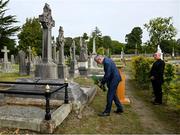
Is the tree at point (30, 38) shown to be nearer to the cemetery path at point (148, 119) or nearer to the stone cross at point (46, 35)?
the stone cross at point (46, 35)

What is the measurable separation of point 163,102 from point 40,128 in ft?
17.4

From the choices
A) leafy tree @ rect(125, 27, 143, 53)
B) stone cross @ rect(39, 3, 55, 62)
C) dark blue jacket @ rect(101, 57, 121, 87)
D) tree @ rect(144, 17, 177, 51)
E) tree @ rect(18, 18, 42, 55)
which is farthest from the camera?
leafy tree @ rect(125, 27, 143, 53)

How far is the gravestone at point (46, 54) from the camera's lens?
8.94m

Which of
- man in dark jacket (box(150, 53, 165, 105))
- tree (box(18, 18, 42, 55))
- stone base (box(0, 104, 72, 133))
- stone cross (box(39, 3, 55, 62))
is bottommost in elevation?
stone base (box(0, 104, 72, 133))

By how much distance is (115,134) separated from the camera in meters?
5.00

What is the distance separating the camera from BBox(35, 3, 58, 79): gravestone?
8.94 meters

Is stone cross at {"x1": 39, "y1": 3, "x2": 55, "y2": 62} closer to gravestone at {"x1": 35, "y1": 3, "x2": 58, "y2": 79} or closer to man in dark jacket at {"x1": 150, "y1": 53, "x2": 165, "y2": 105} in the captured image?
gravestone at {"x1": 35, "y1": 3, "x2": 58, "y2": 79}

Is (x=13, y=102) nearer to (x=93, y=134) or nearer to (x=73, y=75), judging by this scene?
(x=93, y=134)

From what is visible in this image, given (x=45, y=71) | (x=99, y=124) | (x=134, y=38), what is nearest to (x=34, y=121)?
(x=99, y=124)

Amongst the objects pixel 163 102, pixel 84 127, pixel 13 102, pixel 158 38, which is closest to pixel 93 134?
pixel 84 127

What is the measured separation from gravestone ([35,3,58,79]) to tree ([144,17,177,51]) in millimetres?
29155

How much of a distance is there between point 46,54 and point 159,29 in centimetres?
3002

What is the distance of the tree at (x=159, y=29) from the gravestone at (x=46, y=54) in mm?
29155

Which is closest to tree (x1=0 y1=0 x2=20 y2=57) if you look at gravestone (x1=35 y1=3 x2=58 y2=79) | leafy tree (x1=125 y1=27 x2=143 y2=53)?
gravestone (x1=35 y1=3 x2=58 y2=79)
